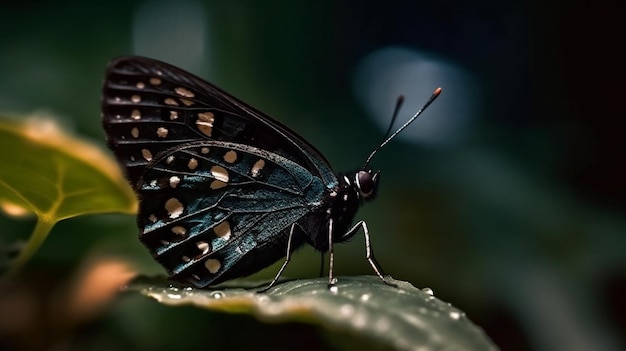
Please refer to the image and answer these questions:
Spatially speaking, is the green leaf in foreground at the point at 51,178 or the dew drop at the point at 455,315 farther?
the green leaf in foreground at the point at 51,178

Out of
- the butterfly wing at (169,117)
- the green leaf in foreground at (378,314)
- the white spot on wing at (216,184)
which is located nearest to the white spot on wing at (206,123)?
the butterfly wing at (169,117)

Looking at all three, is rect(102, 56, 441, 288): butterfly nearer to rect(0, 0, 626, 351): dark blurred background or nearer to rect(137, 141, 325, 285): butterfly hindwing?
rect(137, 141, 325, 285): butterfly hindwing

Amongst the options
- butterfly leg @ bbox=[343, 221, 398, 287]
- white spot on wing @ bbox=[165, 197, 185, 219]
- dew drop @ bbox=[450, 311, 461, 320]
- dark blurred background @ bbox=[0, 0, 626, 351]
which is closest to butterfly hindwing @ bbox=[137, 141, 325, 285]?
white spot on wing @ bbox=[165, 197, 185, 219]

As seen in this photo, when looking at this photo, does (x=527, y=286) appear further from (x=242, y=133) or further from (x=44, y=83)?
(x=44, y=83)

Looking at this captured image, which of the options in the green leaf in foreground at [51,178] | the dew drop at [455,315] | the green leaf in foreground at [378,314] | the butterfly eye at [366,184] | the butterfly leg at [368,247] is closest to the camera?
the green leaf in foreground at [378,314]

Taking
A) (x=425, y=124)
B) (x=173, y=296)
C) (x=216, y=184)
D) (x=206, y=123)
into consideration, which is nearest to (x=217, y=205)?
(x=216, y=184)

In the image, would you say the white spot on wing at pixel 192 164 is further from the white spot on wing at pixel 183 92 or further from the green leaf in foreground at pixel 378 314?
the green leaf in foreground at pixel 378 314
